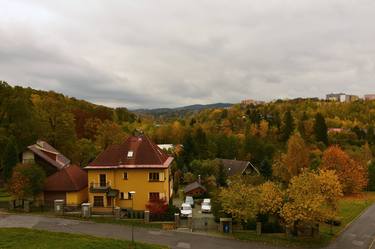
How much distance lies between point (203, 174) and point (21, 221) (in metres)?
32.2

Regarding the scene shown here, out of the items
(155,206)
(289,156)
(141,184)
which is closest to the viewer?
(155,206)

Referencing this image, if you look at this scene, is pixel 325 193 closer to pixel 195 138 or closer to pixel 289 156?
pixel 289 156

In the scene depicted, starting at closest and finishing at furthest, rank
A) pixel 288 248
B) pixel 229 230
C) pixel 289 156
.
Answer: pixel 288 248
pixel 229 230
pixel 289 156

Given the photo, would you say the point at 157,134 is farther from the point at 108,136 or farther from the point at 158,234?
the point at 158,234

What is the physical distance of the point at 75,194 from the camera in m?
42.9

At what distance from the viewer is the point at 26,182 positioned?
1613 inches

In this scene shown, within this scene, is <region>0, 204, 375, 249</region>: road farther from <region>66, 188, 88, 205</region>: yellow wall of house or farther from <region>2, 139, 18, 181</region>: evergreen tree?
<region>2, 139, 18, 181</region>: evergreen tree

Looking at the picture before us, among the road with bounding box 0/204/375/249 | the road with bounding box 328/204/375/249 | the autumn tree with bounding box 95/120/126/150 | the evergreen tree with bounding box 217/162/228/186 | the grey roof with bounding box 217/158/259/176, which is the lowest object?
the road with bounding box 328/204/375/249

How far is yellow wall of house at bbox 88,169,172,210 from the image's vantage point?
42.9 meters

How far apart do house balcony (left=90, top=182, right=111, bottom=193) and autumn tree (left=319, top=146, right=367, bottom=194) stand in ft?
106

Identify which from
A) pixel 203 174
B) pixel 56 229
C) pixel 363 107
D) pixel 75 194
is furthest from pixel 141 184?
pixel 363 107

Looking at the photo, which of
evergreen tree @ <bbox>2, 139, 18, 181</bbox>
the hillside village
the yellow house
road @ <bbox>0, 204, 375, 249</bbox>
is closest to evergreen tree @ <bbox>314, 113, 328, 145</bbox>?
the hillside village

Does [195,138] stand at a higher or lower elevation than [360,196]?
higher

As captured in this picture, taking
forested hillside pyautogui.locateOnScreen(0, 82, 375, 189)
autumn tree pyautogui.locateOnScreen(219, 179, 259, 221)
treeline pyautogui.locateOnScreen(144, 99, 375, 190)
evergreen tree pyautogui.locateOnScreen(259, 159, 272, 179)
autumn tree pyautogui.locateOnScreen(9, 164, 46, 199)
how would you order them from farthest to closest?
treeline pyautogui.locateOnScreen(144, 99, 375, 190) → evergreen tree pyautogui.locateOnScreen(259, 159, 272, 179) → forested hillside pyautogui.locateOnScreen(0, 82, 375, 189) → autumn tree pyautogui.locateOnScreen(9, 164, 46, 199) → autumn tree pyautogui.locateOnScreen(219, 179, 259, 221)
